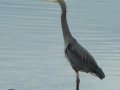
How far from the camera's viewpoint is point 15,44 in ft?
47.0

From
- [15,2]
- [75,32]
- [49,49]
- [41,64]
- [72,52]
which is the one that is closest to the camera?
[72,52]

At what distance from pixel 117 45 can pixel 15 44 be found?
1.87 m

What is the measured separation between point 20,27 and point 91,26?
5.13 feet

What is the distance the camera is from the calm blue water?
1191 centimetres

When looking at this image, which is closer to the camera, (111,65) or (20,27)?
(111,65)

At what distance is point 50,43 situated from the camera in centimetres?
1448

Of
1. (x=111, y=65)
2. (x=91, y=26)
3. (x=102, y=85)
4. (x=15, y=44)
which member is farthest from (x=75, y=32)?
(x=102, y=85)

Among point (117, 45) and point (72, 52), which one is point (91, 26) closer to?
point (117, 45)

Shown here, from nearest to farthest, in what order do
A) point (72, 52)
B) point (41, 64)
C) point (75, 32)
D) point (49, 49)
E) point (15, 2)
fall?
point (72, 52) → point (41, 64) → point (49, 49) → point (75, 32) → point (15, 2)

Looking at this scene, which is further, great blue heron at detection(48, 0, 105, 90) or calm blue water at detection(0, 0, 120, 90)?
calm blue water at detection(0, 0, 120, 90)

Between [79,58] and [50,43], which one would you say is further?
[50,43]

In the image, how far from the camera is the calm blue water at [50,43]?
11.9 metres

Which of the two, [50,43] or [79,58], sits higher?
[79,58]

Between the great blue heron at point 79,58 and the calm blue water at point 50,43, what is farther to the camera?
the calm blue water at point 50,43
